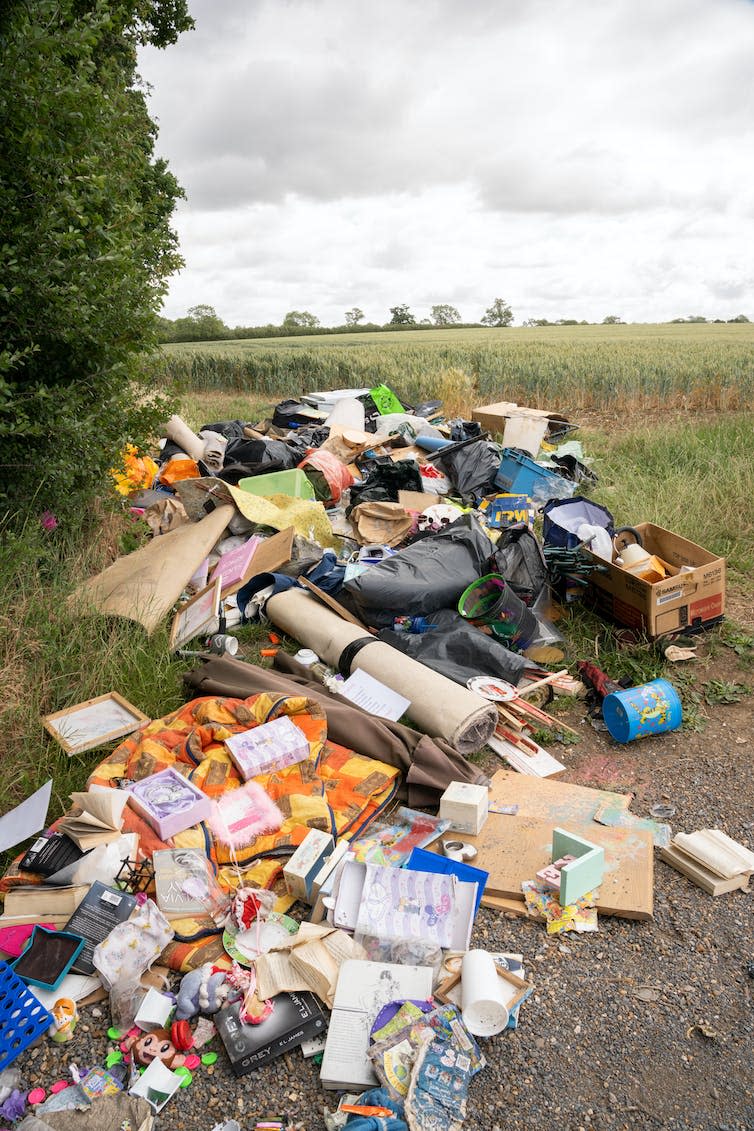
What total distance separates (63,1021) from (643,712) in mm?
2739

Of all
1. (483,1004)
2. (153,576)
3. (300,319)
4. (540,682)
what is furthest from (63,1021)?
(300,319)

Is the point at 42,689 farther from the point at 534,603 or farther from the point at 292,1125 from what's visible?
the point at 534,603

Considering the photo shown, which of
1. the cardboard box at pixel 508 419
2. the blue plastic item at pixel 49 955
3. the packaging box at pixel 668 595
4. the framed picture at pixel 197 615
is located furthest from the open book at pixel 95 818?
the cardboard box at pixel 508 419

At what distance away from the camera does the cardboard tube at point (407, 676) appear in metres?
3.48

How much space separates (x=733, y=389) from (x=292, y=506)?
10200 millimetres

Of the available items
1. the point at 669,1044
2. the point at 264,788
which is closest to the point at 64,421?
the point at 264,788

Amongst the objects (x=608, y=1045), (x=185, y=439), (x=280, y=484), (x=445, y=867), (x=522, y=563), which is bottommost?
(x=608, y=1045)

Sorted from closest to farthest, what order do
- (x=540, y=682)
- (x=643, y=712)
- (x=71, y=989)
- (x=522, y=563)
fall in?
(x=71, y=989) → (x=643, y=712) → (x=540, y=682) → (x=522, y=563)

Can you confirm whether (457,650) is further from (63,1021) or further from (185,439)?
(185,439)

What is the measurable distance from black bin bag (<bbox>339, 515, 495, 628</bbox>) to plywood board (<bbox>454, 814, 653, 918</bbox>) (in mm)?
1462

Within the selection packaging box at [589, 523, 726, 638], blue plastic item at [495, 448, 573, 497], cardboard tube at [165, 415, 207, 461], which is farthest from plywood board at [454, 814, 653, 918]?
cardboard tube at [165, 415, 207, 461]

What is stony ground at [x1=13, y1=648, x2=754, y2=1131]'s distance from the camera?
74.0 inches

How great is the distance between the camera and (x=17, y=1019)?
6.86 feet

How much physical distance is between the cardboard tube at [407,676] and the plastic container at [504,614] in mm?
585
